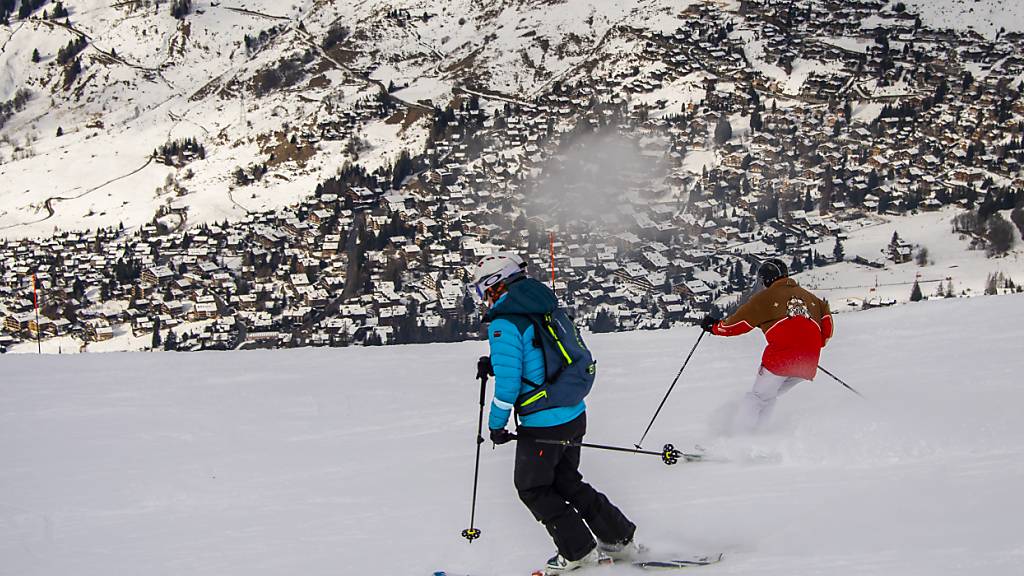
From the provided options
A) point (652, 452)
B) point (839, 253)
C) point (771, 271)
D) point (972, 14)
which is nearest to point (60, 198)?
point (839, 253)

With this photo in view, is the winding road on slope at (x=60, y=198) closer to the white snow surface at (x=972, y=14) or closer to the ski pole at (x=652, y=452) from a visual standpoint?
the ski pole at (x=652, y=452)

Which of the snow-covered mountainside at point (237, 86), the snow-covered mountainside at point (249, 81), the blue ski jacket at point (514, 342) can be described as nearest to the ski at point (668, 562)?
the blue ski jacket at point (514, 342)

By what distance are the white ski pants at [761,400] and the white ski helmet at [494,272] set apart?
93.3 inches

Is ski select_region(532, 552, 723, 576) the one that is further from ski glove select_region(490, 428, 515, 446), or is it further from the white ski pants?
the white ski pants

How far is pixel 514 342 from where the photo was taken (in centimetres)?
331

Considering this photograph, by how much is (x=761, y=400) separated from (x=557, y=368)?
2.37 meters

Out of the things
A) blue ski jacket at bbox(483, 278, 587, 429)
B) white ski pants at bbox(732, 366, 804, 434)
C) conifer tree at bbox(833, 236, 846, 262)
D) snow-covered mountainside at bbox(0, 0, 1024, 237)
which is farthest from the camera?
snow-covered mountainside at bbox(0, 0, 1024, 237)

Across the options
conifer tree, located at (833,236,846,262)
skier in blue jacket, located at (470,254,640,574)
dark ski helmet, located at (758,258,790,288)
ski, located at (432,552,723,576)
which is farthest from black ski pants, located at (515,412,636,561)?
conifer tree, located at (833,236,846,262)

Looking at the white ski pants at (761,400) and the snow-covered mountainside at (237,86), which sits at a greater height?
the snow-covered mountainside at (237,86)

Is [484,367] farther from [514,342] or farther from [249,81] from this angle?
[249,81]

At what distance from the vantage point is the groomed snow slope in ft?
12.2

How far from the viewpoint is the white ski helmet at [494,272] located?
3438 millimetres

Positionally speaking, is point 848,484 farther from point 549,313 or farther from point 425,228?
point 425,228

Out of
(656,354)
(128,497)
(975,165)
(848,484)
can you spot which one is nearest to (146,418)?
(128,497)
